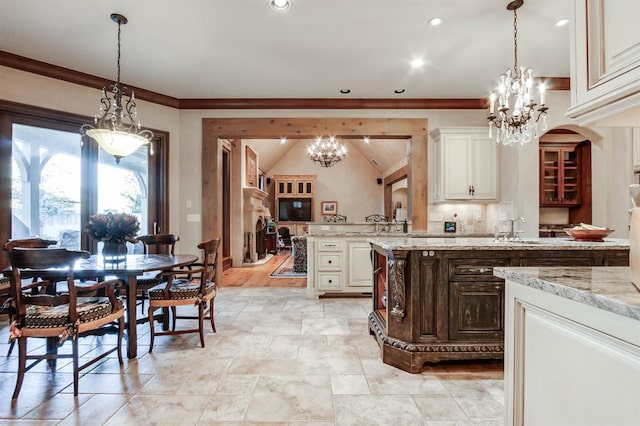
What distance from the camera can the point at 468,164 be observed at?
463 centimetres

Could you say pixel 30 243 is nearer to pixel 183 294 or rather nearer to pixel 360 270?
pixel 183 294

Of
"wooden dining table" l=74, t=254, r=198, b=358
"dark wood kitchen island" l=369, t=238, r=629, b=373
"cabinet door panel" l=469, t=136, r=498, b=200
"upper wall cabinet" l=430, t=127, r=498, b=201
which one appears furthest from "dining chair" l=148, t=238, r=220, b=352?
"cabinet door panel" l=469, t=136, r=498, b=200

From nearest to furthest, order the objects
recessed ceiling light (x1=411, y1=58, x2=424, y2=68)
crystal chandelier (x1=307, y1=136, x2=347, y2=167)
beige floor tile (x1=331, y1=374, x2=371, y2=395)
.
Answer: beige floor tile (x1=331, y1=374, x2=371, y2=395) → recessed ceiling light (x1=411, y1=58, x2=424, y2=68) → crystal chandelier (x1=307, y1=136, x2=347, y2=167)

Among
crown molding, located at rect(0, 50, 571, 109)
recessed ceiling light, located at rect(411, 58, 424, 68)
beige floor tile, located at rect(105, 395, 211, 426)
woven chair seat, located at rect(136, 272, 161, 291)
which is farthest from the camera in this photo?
crown molding, located at rect(0, 50, 571, 109)

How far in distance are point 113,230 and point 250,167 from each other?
19.0ft

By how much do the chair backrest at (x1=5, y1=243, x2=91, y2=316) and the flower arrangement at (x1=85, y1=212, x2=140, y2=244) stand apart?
0.69m

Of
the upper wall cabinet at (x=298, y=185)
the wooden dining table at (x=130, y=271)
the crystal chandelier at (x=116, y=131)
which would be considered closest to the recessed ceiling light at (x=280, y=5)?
the crystal chandelier at (x=116, y=131)

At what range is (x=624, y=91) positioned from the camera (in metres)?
0.85

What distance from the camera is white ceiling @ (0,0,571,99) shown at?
2793mm

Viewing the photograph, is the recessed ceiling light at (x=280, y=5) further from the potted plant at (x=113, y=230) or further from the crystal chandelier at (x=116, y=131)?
the potted plant at (x=113, y=230)

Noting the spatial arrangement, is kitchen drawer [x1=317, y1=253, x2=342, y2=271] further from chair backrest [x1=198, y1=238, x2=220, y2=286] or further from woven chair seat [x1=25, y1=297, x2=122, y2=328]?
woven chair seat [x1=25, y1=297, x2=122, y2=328]

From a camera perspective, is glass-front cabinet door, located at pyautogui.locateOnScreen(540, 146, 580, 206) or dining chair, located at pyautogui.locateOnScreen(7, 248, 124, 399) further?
glass-front cabinet door, located at pyautogui.locateOnScreen(540, 146, 580, 206)

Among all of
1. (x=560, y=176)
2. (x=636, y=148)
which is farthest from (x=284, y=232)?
(x=636, y=148)

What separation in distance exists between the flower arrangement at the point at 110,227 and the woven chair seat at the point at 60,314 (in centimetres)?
57
